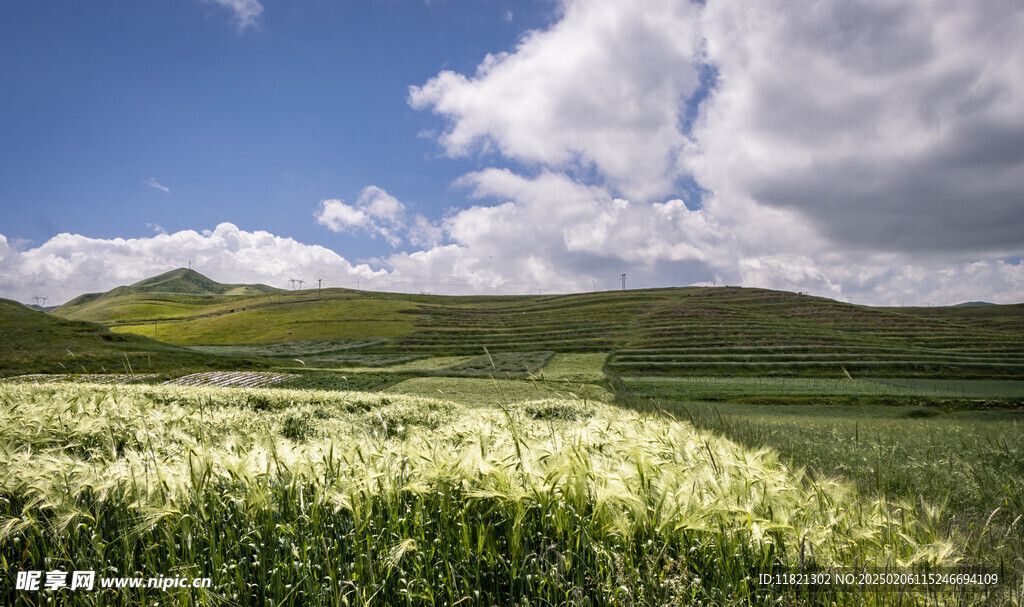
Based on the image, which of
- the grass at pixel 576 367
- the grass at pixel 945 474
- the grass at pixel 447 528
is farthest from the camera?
the grass at pixel 576 367

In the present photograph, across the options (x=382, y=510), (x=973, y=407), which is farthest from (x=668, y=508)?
(x=973, y=407)

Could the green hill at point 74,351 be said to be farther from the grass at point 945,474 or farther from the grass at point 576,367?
the grass at point 945,474

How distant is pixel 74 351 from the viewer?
120 ft

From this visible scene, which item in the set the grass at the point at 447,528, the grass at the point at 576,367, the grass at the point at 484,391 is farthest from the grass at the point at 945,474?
the grass at the point at 576,367

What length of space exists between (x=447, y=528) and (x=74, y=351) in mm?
50017

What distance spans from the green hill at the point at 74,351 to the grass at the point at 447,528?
97.2ft

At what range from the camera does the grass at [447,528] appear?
7.56ft

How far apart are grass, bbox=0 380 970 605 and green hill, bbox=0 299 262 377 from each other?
29.6m

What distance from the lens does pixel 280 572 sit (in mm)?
2400

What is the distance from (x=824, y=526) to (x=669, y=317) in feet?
277

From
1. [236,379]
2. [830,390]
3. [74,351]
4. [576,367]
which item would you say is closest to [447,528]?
[236,379]

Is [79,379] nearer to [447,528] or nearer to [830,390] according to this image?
[447,528]

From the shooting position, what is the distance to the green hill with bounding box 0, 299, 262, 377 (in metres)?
29.3

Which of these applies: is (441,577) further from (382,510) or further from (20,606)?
(20,606)
